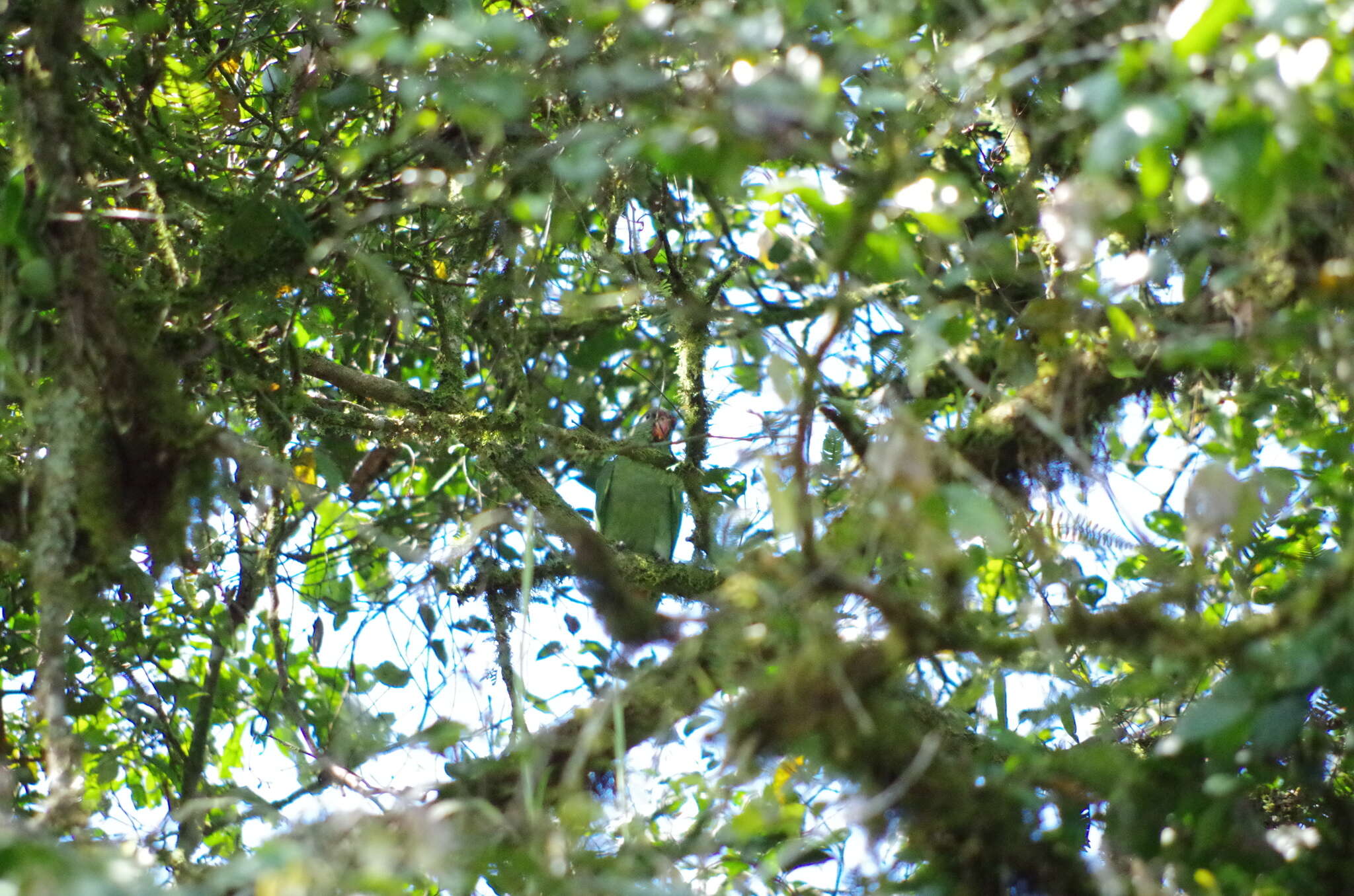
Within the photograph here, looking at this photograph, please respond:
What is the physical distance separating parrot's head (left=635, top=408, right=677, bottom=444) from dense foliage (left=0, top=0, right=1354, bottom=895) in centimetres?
147

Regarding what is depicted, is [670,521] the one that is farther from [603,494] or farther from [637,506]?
[603,494]

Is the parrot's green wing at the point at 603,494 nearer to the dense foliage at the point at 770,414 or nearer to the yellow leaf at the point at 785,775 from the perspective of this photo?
the dense foliage at the point at 770,414

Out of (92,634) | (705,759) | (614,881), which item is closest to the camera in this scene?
(614,881)

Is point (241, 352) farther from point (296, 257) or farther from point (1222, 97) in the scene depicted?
point (1222, 97)

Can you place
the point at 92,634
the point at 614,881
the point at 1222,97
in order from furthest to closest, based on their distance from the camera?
the point at 92,634 → the point at 614,881 → the point at 1222,97

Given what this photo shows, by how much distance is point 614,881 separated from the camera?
1.11 metres

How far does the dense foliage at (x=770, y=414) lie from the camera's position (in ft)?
3.90

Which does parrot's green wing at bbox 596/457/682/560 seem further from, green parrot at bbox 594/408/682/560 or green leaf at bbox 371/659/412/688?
green leaf at bbox 371/659/412/688

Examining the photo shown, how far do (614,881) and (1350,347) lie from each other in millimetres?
944

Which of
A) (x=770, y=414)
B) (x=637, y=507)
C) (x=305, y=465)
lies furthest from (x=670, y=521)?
(x=770, y=414)

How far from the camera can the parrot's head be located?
4184mm

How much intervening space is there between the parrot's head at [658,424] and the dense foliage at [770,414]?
147cm

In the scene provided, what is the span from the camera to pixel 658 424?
4395mm

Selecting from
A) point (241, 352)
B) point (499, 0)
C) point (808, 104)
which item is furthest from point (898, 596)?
point (499, 0)
